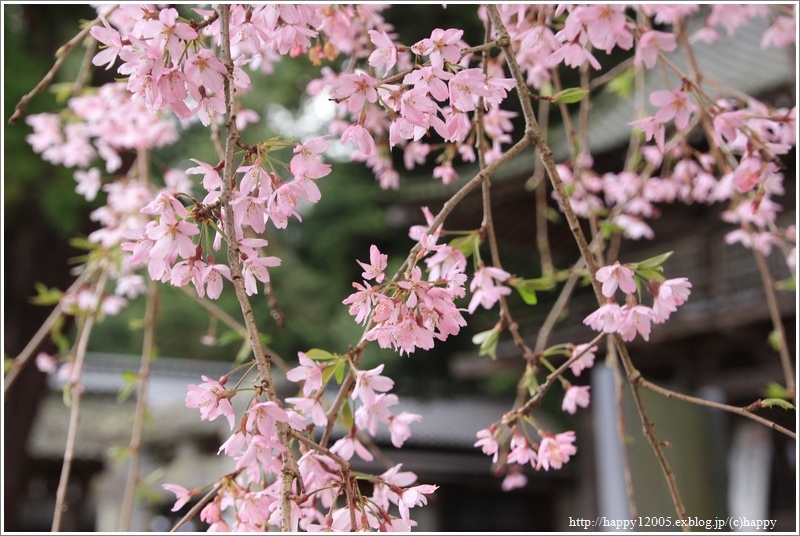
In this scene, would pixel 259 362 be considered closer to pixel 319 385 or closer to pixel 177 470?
pixel 319 385

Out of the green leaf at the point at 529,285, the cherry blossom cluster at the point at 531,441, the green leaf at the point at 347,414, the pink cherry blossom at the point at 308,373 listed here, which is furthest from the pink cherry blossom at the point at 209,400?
the green leaf at the point at 529,285

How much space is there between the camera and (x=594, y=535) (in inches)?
60.3

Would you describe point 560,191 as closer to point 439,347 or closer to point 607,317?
point 607,317

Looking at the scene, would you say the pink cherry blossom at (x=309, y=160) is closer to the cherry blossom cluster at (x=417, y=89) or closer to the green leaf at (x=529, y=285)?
the cherry blossom cluster at (x=417, y=89)

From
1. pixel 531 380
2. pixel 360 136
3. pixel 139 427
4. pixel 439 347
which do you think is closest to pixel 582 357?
pixel 531 380

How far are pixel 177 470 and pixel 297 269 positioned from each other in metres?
2.03

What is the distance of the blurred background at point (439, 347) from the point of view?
13.2ft

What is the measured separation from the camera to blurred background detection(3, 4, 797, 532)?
4.03m

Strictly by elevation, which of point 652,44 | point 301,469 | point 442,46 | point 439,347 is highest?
point 439,347

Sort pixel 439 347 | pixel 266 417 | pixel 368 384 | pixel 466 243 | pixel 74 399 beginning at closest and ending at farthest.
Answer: pixel 266 417 < pixel 368 384 < pixel 466 243 < pixel 74 399 < pixel 439 347

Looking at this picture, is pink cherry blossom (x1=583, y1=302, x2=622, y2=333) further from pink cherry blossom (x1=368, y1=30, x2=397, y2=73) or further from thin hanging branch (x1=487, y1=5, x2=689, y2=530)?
pink cherry blossom (x1=368, y1=30, x2=397, y2=73)

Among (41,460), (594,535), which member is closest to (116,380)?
(41,460)

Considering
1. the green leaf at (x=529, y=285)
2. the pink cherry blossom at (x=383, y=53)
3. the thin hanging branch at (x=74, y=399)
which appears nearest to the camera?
the pink cherry blossom at (x=383, y=53)

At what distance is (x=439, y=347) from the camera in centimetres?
692
